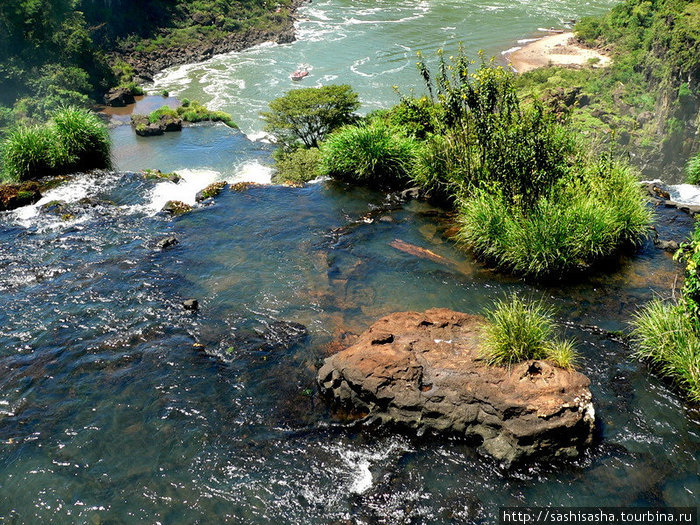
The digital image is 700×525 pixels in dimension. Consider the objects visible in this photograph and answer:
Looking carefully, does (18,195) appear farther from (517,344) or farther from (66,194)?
(517,344)

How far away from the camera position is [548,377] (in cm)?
880

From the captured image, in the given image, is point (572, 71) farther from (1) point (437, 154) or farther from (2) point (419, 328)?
(2) point (419, 328)

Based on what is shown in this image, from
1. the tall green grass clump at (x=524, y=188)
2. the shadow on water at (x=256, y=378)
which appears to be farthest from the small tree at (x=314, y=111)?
the shadow on water at (x=256, y=378)

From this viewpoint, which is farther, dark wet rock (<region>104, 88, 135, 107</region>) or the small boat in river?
the small boat in river

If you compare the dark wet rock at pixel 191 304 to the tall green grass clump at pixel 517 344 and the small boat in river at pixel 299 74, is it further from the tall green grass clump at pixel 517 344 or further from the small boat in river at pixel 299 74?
the small boat in river at pixel 299 74

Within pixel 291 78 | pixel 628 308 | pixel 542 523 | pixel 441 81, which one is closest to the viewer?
pixel 542 523

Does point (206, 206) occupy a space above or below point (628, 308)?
above

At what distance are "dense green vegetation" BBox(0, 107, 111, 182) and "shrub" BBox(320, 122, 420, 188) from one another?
33.1 feet

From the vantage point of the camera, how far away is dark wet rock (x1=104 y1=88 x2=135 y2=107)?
48.3 meters

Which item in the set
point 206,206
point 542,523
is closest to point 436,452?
point 542,523

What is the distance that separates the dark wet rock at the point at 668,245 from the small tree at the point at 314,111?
1858cm

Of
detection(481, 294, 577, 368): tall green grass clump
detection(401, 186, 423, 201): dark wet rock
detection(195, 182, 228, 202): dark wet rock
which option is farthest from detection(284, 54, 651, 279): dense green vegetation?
detection(195, 182, 228, 202): dark wet rock

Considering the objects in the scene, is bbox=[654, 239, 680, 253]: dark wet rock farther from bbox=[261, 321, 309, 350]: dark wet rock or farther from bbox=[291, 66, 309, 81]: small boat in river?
bbox=[291, 66, 309, 81]: small boat in river

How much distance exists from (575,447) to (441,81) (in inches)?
491
